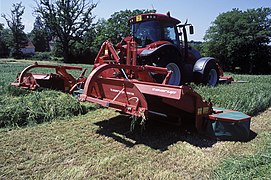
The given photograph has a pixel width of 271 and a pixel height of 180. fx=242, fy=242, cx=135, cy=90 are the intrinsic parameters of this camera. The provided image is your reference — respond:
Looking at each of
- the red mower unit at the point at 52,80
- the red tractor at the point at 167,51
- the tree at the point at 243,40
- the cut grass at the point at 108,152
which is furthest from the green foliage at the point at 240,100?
the tree at the point at 243,40

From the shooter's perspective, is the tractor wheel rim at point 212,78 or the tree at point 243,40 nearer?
the tractor wheel rim at point 212,78

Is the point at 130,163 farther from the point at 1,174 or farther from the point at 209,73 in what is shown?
the point at 209,73

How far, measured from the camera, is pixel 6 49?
43.1m

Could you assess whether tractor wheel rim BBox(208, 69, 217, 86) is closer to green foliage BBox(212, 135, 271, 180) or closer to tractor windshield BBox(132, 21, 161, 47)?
tractor windshield BBox(132, 21, 161, 47)

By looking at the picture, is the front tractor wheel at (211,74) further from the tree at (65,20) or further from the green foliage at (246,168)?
the tree at (65,20)

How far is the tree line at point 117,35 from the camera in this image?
85.9ft

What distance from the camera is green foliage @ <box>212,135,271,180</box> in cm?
232

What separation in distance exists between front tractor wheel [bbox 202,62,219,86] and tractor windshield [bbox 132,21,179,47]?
1.45 meters

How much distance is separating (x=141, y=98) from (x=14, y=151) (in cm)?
177

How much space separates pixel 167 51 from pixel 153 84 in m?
2.35

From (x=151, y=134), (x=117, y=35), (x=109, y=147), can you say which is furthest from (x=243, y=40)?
(x=109, y=147)

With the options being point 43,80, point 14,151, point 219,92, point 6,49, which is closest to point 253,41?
point 219,92

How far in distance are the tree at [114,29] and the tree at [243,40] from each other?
43.5 ft

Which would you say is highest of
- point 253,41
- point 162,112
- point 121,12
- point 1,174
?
point 121,12
